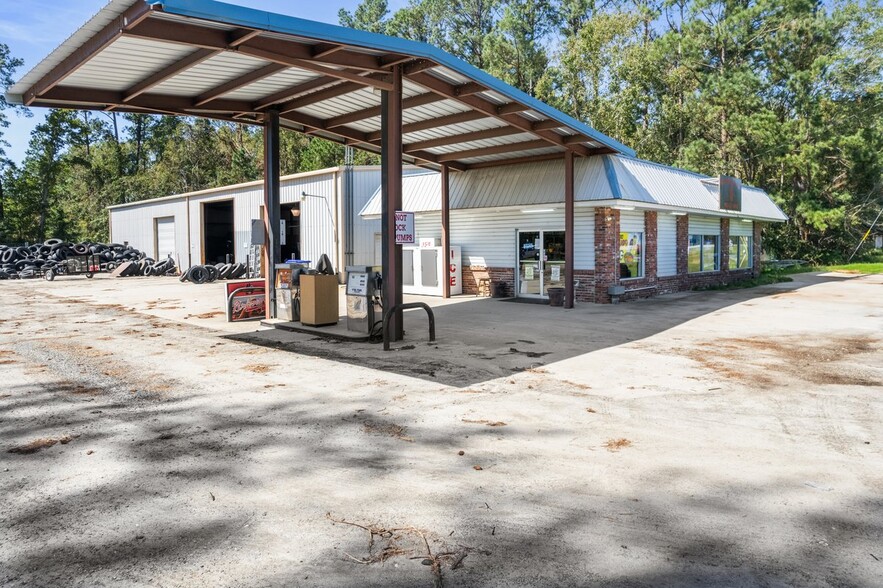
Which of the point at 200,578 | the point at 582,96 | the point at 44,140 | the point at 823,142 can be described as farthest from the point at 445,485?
the point at 44,140

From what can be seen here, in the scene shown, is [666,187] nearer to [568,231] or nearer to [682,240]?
[682,240]

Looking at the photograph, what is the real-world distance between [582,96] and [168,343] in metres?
27.3

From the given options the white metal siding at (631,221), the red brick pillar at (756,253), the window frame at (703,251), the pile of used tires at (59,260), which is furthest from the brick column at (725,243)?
the pile of used tires at (59,260)

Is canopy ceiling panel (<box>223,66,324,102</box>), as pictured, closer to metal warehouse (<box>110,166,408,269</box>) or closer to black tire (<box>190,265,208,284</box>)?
metal warehouse (<box>110,166,408,269</box>)

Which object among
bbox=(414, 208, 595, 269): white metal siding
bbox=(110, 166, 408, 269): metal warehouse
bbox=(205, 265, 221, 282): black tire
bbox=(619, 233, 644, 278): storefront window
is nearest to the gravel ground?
bbox=(110, 166, 408, 269): metal warehouse

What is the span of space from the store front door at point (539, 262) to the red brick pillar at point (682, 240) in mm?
5230

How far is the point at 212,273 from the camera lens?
26.2 metres

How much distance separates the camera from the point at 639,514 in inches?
148

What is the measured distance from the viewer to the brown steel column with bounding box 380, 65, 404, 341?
991 cm

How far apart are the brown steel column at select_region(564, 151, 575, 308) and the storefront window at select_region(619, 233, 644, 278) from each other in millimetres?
1820

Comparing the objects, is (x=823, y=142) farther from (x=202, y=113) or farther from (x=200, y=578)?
(x=200, y=578)

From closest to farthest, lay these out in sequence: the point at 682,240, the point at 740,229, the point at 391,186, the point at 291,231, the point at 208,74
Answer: the point at 208,74 < the point at 391,186 < the point at 682,240 < the point at 740,229 < the point at 291,231

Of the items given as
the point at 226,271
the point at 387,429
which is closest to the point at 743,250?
the point at 226,271

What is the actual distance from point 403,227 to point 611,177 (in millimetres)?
7329
